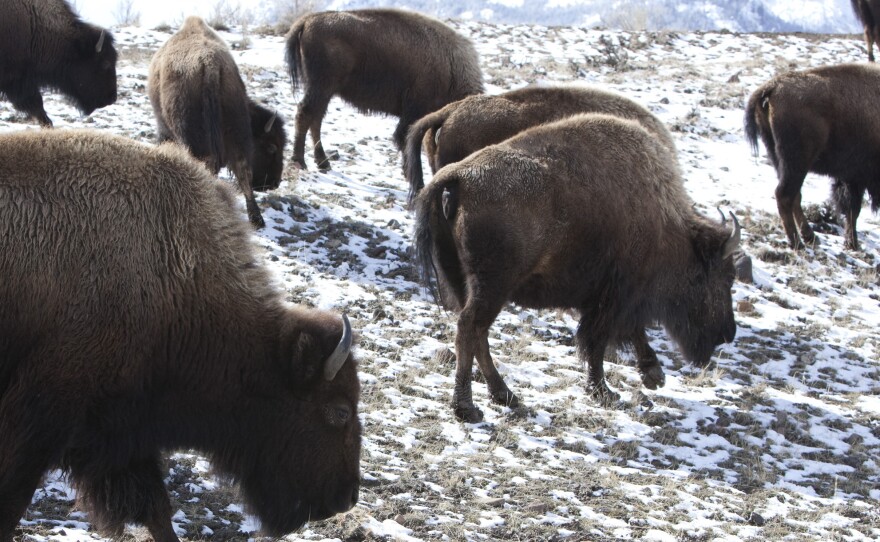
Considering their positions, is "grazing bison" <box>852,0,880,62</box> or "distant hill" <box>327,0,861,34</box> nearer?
"grazing bison" <box>852,0,880,62</box>

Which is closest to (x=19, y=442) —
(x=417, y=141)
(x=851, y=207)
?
(x=417, y=141)

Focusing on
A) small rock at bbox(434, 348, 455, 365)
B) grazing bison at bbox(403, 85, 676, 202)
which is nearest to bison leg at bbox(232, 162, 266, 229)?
grazing bison at bbox(403, 85, 676, 202)

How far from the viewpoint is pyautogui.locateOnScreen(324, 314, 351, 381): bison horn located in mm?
3648

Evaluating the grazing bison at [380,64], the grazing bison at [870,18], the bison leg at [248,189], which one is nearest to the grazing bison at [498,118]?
the bison leg at [248,189]

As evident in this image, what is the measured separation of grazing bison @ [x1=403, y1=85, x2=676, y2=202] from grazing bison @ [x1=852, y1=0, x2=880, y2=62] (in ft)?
30.4

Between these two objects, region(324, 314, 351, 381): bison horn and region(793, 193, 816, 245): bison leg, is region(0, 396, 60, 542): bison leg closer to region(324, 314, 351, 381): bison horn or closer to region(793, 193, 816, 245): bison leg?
region(324, 314, 351, 381): bison horn

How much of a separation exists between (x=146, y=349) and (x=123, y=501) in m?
0.61

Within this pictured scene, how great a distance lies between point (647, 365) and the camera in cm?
665

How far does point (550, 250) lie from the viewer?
20.0 ft

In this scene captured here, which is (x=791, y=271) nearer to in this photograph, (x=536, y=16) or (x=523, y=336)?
(x=523, y=336)

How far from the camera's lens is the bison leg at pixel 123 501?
374 cm

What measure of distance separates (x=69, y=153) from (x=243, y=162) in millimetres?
4939

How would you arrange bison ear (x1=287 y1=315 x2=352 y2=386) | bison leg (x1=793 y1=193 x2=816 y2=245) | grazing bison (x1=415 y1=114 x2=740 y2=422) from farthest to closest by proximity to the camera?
bison leg (x1=793 y1=193 x2=816 y2=245), grazing bison (x1=415 y1=114 x2=740 y2=422), bison ear (x1=287 y1=315 x2=352 y2=386)

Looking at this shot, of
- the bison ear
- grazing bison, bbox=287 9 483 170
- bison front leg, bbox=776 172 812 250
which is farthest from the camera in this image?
grazing bison, bbox=287 9 483 170
